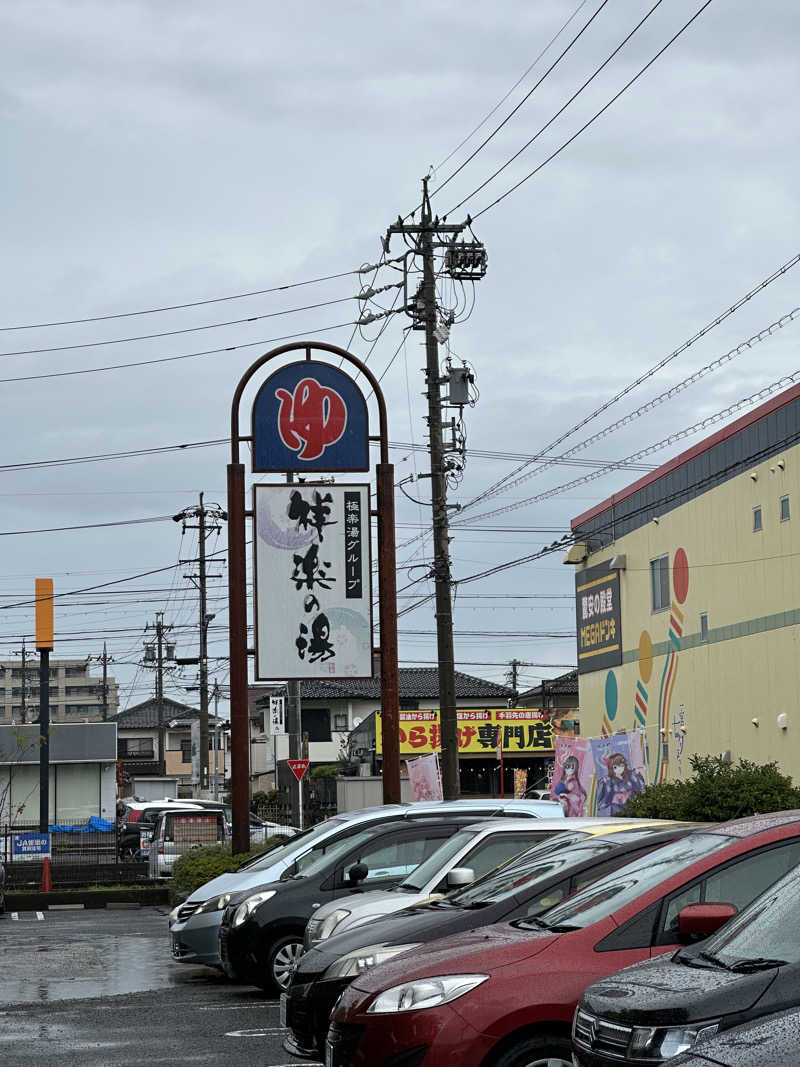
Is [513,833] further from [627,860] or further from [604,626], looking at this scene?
[604,626]

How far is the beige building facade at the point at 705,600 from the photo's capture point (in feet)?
94.2

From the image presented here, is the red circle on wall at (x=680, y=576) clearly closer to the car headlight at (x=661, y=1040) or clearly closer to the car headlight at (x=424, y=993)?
the car headlight at (x=424, y=993)

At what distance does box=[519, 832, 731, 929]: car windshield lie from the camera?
7027 mm

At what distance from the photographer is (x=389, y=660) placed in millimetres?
19625

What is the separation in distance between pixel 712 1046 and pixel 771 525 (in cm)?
2604

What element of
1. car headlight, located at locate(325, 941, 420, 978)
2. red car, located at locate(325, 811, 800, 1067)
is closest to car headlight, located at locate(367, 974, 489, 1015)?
red car, located at locate(325, 811, 800, 1067)

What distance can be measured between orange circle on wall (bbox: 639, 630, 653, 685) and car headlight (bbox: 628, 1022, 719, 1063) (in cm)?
3183

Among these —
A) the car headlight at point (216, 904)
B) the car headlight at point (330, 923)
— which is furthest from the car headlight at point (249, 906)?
the car headlight at point (330, 923)

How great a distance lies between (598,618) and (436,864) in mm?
30586

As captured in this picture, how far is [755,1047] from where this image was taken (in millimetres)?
3930

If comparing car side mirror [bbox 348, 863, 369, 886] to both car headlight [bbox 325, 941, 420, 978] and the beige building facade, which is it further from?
the beige building facade

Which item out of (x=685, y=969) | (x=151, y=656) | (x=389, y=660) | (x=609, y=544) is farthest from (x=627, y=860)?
(x=151, y=656)

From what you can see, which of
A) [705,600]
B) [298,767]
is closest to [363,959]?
[298,767]

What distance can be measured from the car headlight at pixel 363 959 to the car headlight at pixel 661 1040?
120 inches
